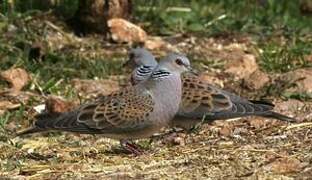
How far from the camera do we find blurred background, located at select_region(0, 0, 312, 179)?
226 inches

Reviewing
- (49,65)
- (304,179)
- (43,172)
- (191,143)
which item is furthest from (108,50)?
(304,179)

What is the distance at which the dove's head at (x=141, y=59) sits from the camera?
7293 millimetres

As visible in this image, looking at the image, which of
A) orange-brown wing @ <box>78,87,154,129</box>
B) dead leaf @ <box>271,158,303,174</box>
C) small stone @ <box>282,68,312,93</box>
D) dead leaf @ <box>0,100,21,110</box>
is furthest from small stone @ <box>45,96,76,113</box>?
dead leaf @ <box>271,158,303,174</box>

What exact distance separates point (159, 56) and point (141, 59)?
6.11 feet

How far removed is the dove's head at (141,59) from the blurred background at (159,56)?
530 millimetres

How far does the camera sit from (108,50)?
9.41m

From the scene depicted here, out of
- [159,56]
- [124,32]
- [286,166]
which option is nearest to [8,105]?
[159,56]

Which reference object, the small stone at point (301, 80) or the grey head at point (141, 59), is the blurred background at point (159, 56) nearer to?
the small stone at point (301, 80)

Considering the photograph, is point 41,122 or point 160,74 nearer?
point 41,122

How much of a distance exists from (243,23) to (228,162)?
463 centimetres

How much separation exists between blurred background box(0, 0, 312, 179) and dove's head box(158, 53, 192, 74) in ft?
1.43

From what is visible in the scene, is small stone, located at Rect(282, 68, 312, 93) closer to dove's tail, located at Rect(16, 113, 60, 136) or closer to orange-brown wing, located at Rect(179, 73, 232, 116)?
orange-brown wing, located at Rect(179, 73, 232, 116)

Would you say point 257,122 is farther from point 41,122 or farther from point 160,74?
point 41,122

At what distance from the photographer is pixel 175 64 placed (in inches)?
251
